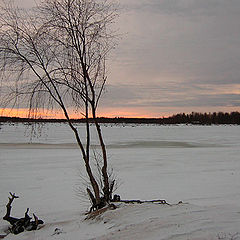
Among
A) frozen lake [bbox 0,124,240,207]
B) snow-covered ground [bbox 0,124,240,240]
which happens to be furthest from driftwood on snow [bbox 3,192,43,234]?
frozen lake [bbox 0,124,240,207]

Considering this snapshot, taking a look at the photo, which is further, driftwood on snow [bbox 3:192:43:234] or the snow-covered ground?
driftwood on snow [bbox 3:192:43:234]

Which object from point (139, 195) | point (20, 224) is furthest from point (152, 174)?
point (20, 224)

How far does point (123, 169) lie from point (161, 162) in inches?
104

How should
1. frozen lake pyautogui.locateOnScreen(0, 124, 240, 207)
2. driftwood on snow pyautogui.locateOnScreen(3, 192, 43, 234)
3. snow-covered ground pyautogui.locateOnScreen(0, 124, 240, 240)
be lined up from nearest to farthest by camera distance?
snow-covered ground pyautogui.locateOnScreen(0, 124, 240, 240) → driftwood on snow pyautogui.locateOnScreen(3, 192, 43, 234) → frozen lake pyautogui.locateOnScreen(0, 124, 240, 207)

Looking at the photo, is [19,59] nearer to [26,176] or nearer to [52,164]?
[26,176]

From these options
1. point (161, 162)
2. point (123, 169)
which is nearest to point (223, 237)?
point (123, 169)

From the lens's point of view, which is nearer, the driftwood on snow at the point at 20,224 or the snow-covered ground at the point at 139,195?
the snow-covered ground at the point at 139,195

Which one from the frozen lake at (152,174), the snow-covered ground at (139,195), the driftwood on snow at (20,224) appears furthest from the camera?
the frozen lake at (152,174)

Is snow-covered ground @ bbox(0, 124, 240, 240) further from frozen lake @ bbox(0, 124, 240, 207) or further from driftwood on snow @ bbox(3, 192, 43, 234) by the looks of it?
driftwood on snow @ bbox(3, 192, 43, 234)

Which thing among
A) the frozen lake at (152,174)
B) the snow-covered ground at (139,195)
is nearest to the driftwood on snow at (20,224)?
the snow-covered ground at (139,195)

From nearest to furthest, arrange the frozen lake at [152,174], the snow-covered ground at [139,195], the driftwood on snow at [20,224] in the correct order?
the snow-covered ground at [139,195] → the driftwood on snow at [20,224] → the frozen lake at [152,174]

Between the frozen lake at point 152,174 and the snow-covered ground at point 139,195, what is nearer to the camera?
the snow-covered ground at point 139,195

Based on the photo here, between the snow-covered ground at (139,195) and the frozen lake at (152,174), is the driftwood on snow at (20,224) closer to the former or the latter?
the snow-covered ground at (139,195)

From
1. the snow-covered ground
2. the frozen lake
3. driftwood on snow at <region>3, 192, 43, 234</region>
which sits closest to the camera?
the snow-covered ground
